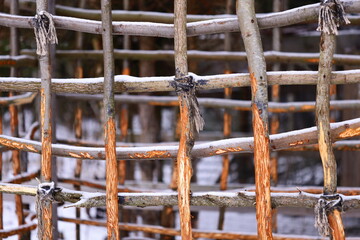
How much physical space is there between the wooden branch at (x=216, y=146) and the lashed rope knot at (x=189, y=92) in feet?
0.43

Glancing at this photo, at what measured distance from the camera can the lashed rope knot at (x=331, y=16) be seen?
1659 mm

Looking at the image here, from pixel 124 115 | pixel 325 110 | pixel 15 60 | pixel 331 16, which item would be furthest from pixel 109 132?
pixel 124 115

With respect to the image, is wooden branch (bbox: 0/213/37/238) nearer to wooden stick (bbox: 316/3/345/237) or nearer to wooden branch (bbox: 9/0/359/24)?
wooden branch (bbox: 9/0/359/24)

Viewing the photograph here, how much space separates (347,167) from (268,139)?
2485 millimetres

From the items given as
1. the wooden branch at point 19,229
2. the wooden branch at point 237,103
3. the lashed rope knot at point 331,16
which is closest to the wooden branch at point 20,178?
the wooden branch at point 19,229

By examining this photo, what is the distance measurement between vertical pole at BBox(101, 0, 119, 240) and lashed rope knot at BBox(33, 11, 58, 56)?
20 centimetres

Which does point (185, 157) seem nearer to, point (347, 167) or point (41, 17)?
point (41, 17)

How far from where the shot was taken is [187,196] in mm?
1813

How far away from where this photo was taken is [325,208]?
1709 mm

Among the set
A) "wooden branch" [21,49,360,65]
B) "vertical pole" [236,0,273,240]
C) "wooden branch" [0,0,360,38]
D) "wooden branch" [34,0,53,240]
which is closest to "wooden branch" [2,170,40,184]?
"wooden branch" [21,49,360,65]

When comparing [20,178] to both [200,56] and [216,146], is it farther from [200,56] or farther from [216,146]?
[216,146]

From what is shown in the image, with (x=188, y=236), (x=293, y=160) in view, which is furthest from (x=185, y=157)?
(x=293, y=160)

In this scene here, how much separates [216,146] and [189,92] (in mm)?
241

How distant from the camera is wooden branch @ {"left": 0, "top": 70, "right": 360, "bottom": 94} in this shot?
1766 mm
